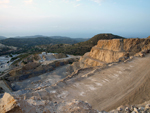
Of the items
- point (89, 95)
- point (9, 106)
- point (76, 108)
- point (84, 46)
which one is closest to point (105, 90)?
point (89, 95)

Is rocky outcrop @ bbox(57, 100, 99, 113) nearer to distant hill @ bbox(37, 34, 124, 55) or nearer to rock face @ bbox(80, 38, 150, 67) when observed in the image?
rock face @ bbox(80, 38, 150, 67)

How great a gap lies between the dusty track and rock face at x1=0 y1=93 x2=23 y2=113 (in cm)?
71

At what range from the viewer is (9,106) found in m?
3.60

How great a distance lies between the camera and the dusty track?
18.1 ft

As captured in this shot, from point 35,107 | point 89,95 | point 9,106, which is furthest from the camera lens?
point 89,95

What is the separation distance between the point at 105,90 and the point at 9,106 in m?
5.21

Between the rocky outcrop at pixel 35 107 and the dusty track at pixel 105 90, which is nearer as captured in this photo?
the rocky outcrop at pixel 35 107

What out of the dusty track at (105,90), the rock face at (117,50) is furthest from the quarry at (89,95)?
the rock face at (117,50)

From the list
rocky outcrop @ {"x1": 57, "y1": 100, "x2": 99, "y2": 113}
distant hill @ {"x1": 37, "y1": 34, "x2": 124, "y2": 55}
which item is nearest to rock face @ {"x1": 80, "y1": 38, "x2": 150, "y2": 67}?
rocky outcrop @ {"x1": 57, "y1": 100, "x2": 99, "y2": 113}

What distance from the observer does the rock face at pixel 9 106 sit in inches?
138

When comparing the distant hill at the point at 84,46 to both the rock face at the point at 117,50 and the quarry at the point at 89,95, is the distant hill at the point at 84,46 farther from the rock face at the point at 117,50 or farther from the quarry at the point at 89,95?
the quarry at the point at 89,95

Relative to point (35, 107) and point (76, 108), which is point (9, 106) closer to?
point (35, 107)

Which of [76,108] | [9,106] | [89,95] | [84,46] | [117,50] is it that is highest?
[117,50]

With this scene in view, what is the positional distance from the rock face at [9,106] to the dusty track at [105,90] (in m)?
0.71
